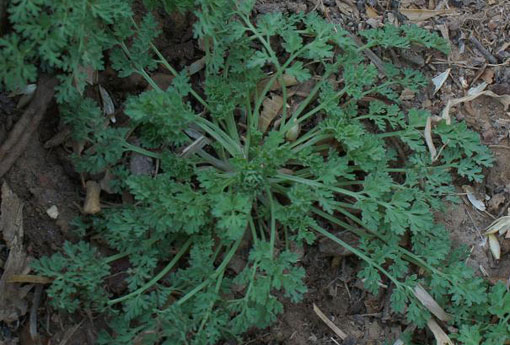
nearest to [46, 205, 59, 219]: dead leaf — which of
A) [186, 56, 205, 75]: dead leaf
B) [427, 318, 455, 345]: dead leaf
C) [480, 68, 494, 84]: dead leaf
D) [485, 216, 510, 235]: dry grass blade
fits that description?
[186, 56, 205, 75]: dead leaf

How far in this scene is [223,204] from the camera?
8.59 ft

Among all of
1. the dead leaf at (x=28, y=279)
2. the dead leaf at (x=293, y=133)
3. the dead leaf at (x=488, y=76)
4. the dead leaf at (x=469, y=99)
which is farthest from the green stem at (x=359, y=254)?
the dead leaf at (x=488, y=76)

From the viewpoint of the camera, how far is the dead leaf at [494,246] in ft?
10.5

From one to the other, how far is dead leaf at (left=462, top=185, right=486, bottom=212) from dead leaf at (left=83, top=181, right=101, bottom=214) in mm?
1930

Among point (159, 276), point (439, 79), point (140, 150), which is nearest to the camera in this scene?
point (159, 276)

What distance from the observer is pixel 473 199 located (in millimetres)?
3283

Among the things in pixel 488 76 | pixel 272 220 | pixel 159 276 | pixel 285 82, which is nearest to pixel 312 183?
pixel 272 220

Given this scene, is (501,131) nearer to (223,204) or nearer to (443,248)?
(443,248)

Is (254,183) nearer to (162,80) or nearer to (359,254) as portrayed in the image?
(359,254)

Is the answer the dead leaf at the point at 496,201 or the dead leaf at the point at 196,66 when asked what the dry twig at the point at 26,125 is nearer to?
the dead leaf at the point at 196,66

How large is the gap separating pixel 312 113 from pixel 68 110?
118 centimetres

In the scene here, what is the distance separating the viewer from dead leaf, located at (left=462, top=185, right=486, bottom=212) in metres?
3.28

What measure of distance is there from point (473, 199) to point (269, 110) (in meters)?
1.20

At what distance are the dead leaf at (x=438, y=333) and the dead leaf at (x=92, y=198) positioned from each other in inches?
67.7
